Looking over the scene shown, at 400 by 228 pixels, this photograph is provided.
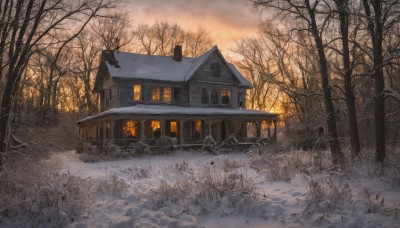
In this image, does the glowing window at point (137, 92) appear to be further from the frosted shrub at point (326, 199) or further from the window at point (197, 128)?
the frosted shrub at point (326, 199)

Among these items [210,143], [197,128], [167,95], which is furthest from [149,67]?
[210,143]

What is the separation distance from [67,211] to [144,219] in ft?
5.50

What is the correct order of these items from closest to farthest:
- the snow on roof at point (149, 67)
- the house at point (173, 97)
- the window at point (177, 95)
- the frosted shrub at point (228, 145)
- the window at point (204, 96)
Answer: the frosted shrub at point (228, 145)
the house at point (173, 97)
the snow on roof at point (149, 67)
the window at point (177, 95)
the window at point (204, 96)

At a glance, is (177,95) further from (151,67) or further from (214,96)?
(214,96)

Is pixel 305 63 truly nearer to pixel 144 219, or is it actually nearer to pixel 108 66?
pixel 108 66

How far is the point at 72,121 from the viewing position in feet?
132

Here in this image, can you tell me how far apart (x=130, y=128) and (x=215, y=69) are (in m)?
9.40

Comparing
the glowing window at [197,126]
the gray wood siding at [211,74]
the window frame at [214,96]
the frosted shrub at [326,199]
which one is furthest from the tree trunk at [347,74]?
the window frame at [214,96]

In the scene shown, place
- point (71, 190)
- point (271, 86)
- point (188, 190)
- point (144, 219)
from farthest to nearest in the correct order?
point (271, 86) < point (188, 190) < point (71, 190) < point (144, 219)

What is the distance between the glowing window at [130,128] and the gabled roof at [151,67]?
376 centimetres

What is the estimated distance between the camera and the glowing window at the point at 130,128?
26203mm

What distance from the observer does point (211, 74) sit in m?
29.2

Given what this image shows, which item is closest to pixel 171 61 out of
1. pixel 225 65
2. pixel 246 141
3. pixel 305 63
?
pixel 225 65

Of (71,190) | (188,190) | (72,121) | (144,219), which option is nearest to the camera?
(144,219)
